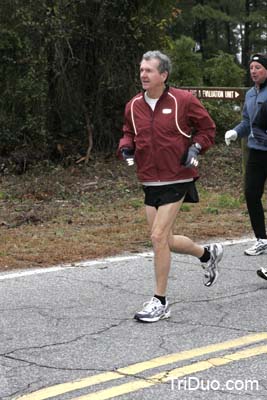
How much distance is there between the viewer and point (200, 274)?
6.90 metres

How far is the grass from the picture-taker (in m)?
7.94

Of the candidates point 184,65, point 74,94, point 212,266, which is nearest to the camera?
point 212,266

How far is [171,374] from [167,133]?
1916 mm

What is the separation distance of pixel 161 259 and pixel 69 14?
9631mm

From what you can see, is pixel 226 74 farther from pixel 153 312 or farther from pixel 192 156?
pixel 153 312

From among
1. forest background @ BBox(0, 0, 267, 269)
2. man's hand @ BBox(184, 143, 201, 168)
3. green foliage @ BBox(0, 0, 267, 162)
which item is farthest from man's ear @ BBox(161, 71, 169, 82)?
green foliage @ BBox(0, 0, 267, 162)

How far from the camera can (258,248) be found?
7523mm

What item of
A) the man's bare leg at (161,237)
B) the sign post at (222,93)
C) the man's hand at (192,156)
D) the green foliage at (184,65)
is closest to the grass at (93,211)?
the sign post at (222,93)

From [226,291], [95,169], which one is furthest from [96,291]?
[95,169]

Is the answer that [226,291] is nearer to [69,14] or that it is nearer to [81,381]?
[81,381]

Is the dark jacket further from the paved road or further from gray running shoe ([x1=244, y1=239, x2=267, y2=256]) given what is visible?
the paved road

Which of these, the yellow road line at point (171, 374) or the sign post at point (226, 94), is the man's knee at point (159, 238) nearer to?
the yellow road line at point (171, 374)

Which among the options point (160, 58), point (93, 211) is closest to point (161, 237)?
point (160, 58)

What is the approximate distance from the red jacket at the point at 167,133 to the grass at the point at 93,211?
2305 millimetres
